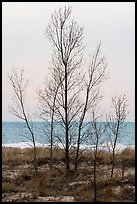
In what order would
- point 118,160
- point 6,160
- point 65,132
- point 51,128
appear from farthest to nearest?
point 6,160 → point 118,160 → point 51,128 → point 65,132

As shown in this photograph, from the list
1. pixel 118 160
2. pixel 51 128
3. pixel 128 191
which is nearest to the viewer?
pixel 128 191

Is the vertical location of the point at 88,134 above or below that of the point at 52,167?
above

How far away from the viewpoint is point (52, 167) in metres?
15.9

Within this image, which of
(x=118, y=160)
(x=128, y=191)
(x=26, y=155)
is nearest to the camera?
(x=128, y=191)

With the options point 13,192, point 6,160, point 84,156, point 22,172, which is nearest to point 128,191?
point 13,192

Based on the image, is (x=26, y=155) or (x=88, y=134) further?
(x=26, y=155)

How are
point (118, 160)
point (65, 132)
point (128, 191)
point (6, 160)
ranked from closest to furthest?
point (128, 191) < point (65, 132) < point (118, 160) < point (6, 160)

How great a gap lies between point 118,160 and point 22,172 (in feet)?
14.3

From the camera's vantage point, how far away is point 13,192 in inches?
436

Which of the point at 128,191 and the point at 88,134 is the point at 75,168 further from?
the point at 128,191

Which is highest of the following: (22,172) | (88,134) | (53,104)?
(53,104)

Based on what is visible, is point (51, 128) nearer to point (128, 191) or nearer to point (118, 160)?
point (118, 160)

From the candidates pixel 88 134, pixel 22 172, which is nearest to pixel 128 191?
pixel 88 134

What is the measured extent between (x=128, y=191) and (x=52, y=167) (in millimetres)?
5525
